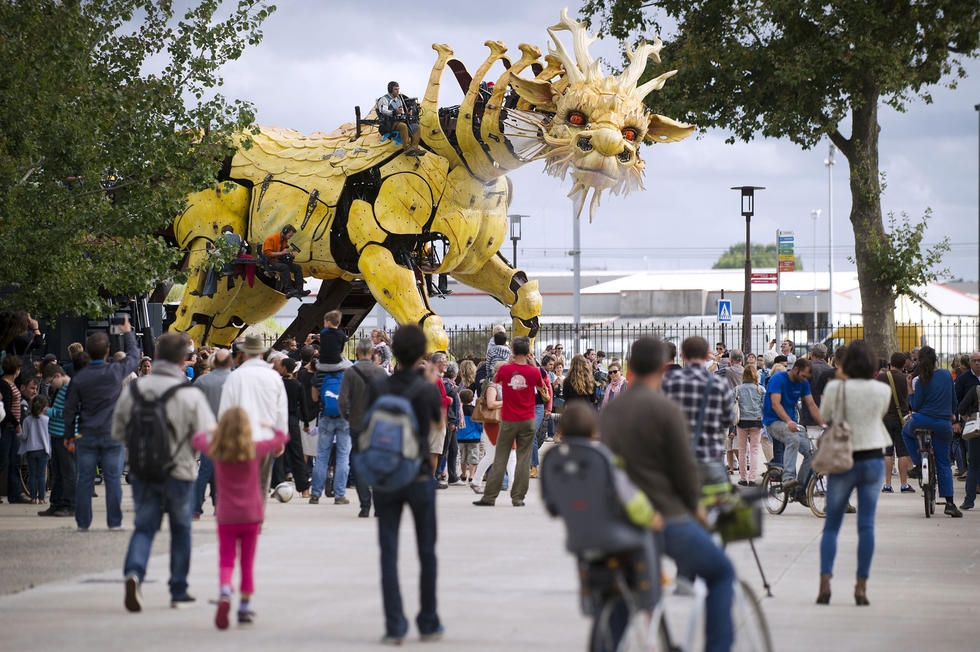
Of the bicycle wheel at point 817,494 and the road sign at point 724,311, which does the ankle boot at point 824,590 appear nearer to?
the bicycle wheel at point 817,494

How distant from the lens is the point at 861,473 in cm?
959

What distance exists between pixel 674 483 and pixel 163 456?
403 centimetres

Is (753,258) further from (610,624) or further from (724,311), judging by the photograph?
(610,624)

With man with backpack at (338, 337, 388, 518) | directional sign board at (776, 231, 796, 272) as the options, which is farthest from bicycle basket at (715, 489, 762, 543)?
directional sign board at (776, 231, 796, 272)

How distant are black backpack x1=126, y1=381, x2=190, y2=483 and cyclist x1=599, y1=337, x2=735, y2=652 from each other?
378cm

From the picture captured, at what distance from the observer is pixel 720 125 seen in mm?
27062

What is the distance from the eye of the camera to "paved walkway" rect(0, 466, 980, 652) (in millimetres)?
8383

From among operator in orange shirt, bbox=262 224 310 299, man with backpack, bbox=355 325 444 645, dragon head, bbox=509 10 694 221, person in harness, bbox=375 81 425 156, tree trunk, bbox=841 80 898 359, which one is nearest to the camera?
man with backpack, bbox=355 325 444 645

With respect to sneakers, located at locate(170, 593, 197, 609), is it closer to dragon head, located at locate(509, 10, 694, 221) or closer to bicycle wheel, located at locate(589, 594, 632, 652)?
bicycle wheel, located at locate(589, 594, 632, 652)

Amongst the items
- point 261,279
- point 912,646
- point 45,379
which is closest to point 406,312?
point 261,279

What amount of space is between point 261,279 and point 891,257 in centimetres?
1162

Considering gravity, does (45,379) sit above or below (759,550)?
above

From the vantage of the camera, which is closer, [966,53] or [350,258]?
[350,258]

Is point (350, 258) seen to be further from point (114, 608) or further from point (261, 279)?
point (114, 608)
